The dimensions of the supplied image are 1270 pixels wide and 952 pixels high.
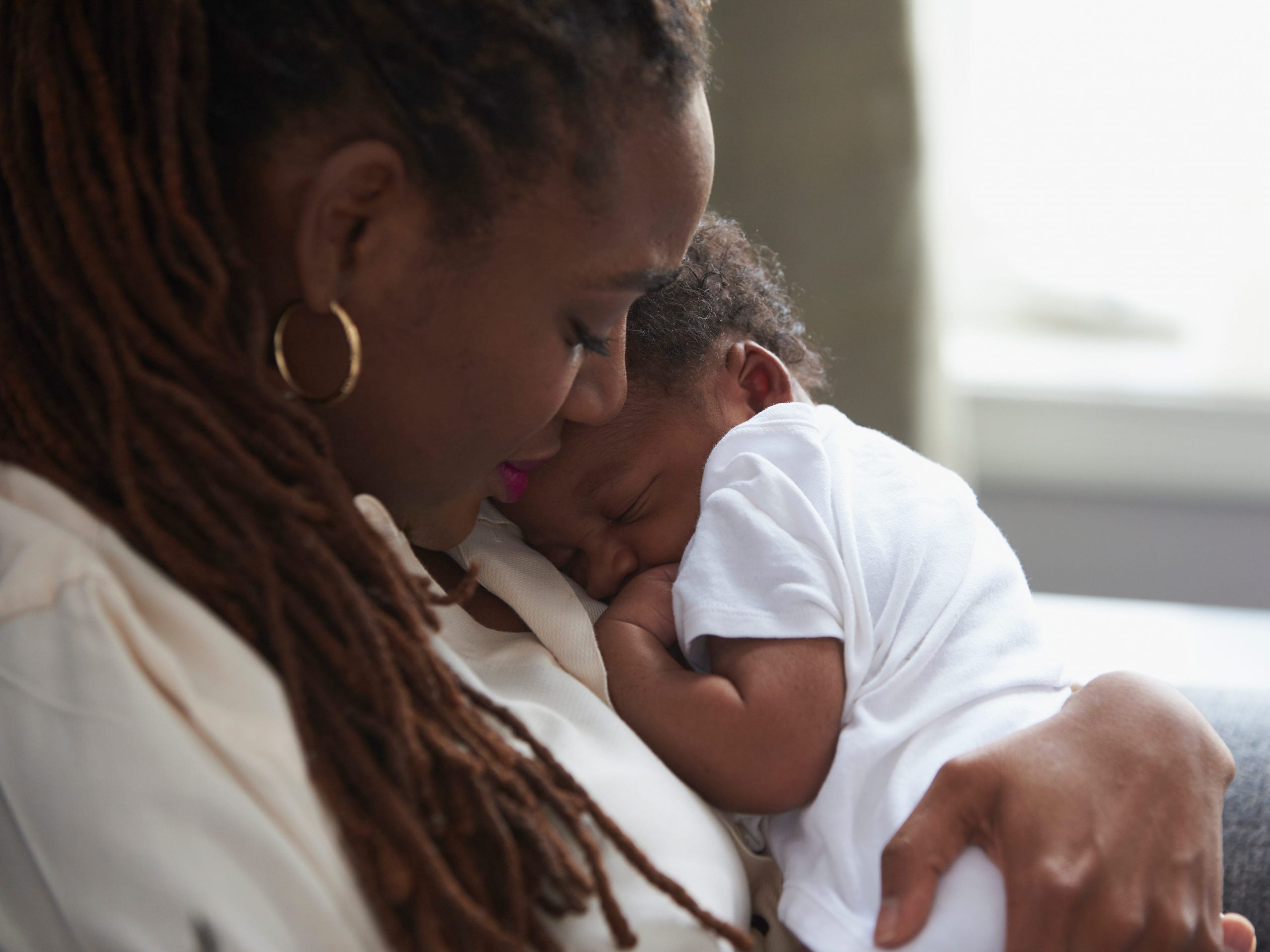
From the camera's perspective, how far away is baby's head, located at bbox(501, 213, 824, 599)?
1192 millimetres

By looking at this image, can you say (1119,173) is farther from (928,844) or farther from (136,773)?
(136,773)

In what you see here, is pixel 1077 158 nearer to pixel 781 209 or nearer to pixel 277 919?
pixel 781 209

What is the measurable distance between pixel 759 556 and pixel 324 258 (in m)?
0.44

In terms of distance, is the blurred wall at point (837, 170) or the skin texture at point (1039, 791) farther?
the blurred wall at point (837, 170)

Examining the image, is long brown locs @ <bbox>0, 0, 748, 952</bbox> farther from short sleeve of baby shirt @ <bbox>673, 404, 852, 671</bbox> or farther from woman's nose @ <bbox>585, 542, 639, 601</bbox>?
woman's nose @ <bbox>585, 542, 639, 601</bbox>

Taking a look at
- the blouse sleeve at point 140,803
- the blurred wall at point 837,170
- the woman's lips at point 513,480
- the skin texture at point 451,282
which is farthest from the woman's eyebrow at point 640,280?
the blurred wall at point 837,170

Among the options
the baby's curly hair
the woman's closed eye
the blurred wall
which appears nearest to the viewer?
the woman's closed eye

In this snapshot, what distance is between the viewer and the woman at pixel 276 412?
69cm

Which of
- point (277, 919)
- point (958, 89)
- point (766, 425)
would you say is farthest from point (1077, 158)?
A: point (277, 919)

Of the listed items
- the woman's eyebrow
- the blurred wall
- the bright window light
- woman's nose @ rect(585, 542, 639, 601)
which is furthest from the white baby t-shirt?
the bright window light

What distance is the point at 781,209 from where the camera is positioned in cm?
227

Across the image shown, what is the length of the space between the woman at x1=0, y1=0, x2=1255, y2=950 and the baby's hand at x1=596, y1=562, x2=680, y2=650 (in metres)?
0.26

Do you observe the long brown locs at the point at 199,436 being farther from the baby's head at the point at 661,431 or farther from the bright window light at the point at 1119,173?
the bright window light at the point at 1119,173

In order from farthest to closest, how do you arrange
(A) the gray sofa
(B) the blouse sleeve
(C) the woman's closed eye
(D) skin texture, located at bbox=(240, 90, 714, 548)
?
(A) the gray sofa < (C) the woman's closed eye < (D) skin texture, located at bbox=(240, 90, 714, 548) < (B) the blouse sleeve
